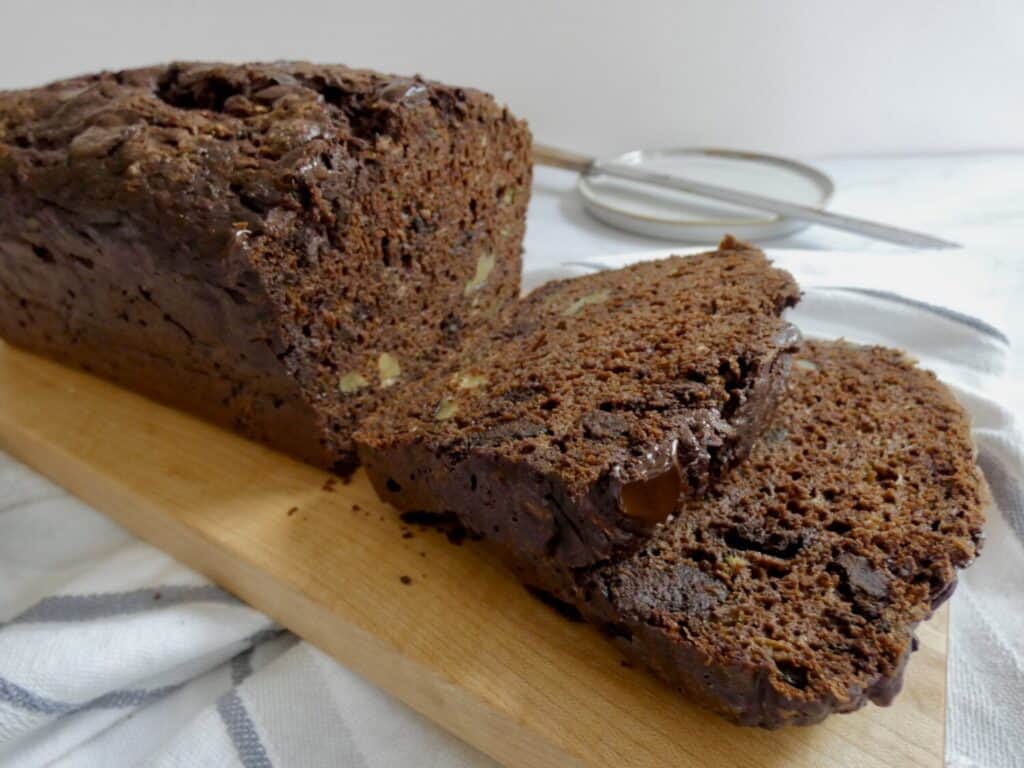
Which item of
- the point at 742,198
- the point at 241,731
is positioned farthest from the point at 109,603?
the point at 742,198

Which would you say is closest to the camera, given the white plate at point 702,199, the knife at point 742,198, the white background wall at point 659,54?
the knife at point 742,198

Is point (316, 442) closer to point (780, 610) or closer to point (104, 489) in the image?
point (104, 489)

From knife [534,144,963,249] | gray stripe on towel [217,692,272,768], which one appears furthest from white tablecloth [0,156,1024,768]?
knife [534,144,963,249]

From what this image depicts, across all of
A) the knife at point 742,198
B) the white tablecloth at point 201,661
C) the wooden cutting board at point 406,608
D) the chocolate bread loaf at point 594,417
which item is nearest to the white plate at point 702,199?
the knife at point 742,198

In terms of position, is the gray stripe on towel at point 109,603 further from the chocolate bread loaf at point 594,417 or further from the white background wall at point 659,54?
the white background wall at point 659,54

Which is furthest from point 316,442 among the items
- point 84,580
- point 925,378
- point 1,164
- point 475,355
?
point 925,378

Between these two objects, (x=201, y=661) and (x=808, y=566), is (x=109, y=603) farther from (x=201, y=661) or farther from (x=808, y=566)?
(x=808, y=566)
